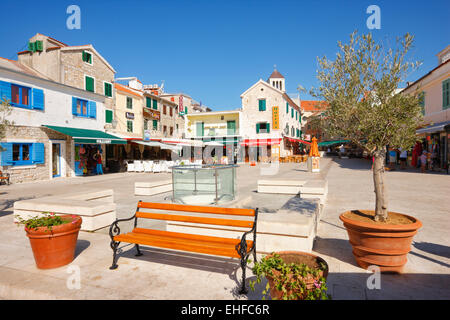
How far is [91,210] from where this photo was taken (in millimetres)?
5406

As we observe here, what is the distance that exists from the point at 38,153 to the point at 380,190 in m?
17.8

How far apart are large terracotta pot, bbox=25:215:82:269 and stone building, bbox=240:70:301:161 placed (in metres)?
31.1

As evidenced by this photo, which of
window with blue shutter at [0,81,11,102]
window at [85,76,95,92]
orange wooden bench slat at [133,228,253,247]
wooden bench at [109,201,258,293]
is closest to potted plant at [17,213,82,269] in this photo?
wooden bench at [109,201,258,293]

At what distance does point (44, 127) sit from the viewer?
1625 cm

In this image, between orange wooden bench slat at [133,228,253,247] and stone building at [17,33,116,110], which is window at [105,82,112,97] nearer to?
stone building at [17,33,116,110]

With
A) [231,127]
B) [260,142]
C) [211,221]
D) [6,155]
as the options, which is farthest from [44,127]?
[231,127]

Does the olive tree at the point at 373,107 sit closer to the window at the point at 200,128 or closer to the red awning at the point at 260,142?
the red awning at the point at 260,142

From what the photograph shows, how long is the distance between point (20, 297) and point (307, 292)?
318 centimetres

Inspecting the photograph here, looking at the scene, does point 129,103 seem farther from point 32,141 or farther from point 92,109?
point 32,141

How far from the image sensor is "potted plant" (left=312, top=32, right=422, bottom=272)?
3.34m

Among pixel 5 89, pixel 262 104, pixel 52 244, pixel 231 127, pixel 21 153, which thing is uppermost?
pixel 262 104

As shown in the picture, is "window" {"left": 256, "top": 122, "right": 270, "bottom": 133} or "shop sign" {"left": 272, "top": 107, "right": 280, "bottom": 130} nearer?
"shop sign" {"left": 272, "top": 107, "right": 280, "bottom": 130}

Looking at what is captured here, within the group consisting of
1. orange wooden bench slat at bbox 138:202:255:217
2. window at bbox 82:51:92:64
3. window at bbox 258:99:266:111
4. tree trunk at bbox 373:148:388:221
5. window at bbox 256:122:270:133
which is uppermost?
window at bbox 82:51:92:64
